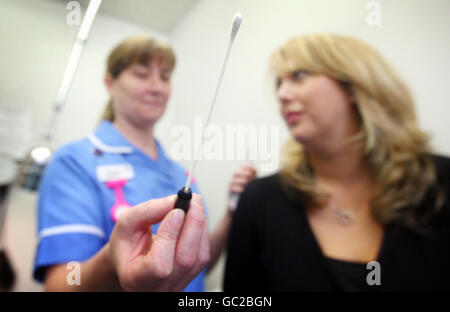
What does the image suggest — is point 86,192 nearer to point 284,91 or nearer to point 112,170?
point 112,170

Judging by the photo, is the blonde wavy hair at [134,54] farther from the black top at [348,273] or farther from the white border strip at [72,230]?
the black top at [348,273]

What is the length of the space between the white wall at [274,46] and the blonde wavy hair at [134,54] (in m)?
0.03

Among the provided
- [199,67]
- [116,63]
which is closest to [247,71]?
[199,67]

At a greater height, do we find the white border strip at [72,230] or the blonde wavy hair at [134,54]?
the blonde wavy hair at [134,54]

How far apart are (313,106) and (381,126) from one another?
0.44ft

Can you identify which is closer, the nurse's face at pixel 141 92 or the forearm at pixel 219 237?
the nurse's face at pixel 141 92

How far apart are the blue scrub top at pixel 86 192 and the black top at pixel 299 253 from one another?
17 centimetres

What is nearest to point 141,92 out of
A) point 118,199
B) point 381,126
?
point 118,199

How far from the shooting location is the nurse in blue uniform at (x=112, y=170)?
0.89ft

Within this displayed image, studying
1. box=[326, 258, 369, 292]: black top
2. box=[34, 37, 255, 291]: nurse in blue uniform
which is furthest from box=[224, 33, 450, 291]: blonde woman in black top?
box=[34, 37, 255, 291]: nurse in blue uniform

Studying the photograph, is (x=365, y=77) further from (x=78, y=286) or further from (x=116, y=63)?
(x=78, y=286)

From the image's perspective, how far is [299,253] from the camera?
0.40 metres

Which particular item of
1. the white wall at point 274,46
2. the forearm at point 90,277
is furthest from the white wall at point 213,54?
the forearm at point 90,277

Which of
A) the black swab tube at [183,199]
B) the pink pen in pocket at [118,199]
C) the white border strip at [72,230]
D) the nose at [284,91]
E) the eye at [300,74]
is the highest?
the eye at [300,74]
